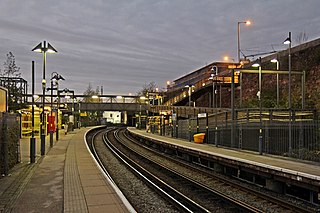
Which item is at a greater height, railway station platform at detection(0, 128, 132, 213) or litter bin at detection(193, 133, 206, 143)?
litter bin at detection(193, 133, 206, 143)

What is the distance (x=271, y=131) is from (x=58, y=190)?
37.4ft

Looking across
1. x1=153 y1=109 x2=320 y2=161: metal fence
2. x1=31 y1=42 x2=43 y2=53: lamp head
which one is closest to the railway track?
x1=153 y1=109 x2=320 y2=161: metal fence

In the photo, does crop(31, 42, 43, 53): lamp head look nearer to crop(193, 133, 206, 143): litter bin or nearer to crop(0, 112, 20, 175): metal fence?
crop(0, 112, 20, 175): metal fence

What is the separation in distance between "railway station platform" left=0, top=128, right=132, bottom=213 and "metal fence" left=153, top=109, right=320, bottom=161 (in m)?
8.63

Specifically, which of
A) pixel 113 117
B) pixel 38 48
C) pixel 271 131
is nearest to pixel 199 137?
pixel 271 131

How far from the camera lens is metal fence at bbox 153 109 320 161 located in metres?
15.3

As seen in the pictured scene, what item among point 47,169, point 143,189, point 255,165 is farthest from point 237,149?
point 47,169

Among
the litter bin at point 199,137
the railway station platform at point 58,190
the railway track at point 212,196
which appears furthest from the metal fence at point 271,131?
the railway station platform at point 58,190

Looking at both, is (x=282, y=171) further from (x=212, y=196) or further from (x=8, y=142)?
(x=8, y=142)

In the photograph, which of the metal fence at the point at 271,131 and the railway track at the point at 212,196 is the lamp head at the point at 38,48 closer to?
the railway track at the point at 212,196

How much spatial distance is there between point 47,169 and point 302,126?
438 inches

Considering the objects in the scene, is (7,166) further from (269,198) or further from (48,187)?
(269,198)

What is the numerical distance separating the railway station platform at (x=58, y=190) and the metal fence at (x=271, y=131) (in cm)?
863

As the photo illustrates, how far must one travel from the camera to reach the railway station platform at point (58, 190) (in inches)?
338
